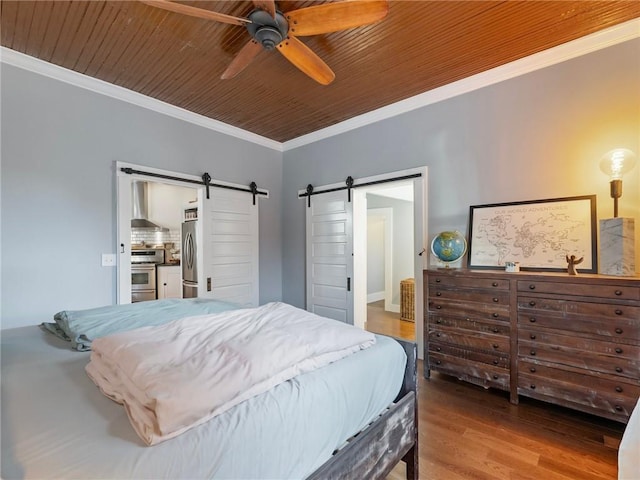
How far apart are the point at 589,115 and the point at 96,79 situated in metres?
4.36

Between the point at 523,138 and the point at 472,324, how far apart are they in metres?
A: 1.71

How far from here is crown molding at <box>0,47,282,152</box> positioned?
95.5 inches

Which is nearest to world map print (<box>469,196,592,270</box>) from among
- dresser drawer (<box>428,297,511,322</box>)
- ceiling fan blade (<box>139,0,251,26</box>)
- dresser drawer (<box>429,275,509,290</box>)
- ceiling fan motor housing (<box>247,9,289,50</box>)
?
dresser drawer (<box>429,275,509,290</box>)

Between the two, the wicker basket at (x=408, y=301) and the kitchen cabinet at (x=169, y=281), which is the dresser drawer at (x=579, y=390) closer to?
the wicker basket at (x=408, y=301)

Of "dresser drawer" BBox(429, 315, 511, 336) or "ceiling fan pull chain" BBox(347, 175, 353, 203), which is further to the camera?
"ceiling fan pull chain" BBox(347, 175, 353, 203)

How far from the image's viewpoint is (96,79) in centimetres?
278

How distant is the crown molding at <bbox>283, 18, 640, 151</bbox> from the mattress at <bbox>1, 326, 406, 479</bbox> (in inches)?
111

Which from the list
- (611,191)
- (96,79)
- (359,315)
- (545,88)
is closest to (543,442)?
(611,191)

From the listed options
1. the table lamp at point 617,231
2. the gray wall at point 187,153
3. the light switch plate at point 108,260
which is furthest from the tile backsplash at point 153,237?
the table lamp at point 617,231

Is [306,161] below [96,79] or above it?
below

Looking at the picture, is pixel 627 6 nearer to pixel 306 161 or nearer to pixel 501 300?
pixel 501 300

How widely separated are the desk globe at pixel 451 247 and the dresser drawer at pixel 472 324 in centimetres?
53

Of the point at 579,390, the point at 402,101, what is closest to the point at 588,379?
the point at 579,390

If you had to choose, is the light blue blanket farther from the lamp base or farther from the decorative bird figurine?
the lamp base
